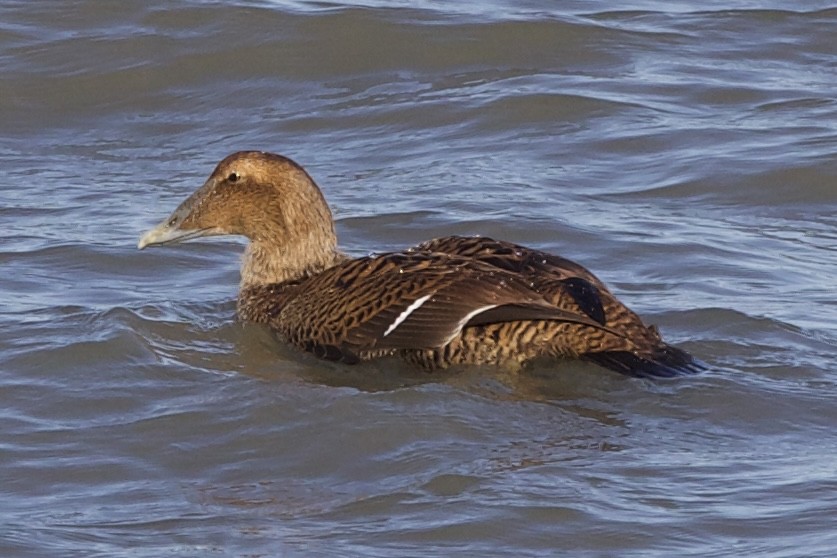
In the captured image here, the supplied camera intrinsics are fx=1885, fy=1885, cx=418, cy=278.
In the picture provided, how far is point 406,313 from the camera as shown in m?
6.73

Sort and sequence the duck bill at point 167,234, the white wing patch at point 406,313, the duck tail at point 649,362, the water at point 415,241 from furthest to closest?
the duck bill at point 167,234 → the white wing patch at point 406,313 → the duck tail at point 649,362 → the water at point 415,241

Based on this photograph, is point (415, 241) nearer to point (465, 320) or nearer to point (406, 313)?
point (406, 313)

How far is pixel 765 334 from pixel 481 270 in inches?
47.1

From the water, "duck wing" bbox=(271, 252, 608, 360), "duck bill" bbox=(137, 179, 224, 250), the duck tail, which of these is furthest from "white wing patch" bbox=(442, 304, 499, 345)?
"duck bill" bbox=(137, 179, 224, 250)

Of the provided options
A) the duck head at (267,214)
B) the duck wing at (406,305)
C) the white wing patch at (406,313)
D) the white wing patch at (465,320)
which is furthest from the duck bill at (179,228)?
the white wing patch at (465,320)

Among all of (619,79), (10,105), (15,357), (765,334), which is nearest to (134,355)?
(15,357)

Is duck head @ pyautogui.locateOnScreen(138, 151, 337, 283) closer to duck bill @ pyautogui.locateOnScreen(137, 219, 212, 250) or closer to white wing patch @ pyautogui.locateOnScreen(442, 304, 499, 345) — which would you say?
duck bill @ pyautogui.locateOnScreen(137, 219, 212, 250)

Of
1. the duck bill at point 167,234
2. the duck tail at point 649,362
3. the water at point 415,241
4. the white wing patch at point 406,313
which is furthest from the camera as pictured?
the duck bill at point 167,234

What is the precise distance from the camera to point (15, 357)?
678 cm

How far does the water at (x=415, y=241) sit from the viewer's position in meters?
5.35

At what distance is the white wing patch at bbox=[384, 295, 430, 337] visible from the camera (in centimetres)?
669

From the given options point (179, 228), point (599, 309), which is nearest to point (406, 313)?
point (599, 309)

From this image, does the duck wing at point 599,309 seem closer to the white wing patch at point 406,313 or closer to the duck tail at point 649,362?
the duck tail at point 649,362

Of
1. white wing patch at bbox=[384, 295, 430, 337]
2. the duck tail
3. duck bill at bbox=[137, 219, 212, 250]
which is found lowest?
the duck tail
